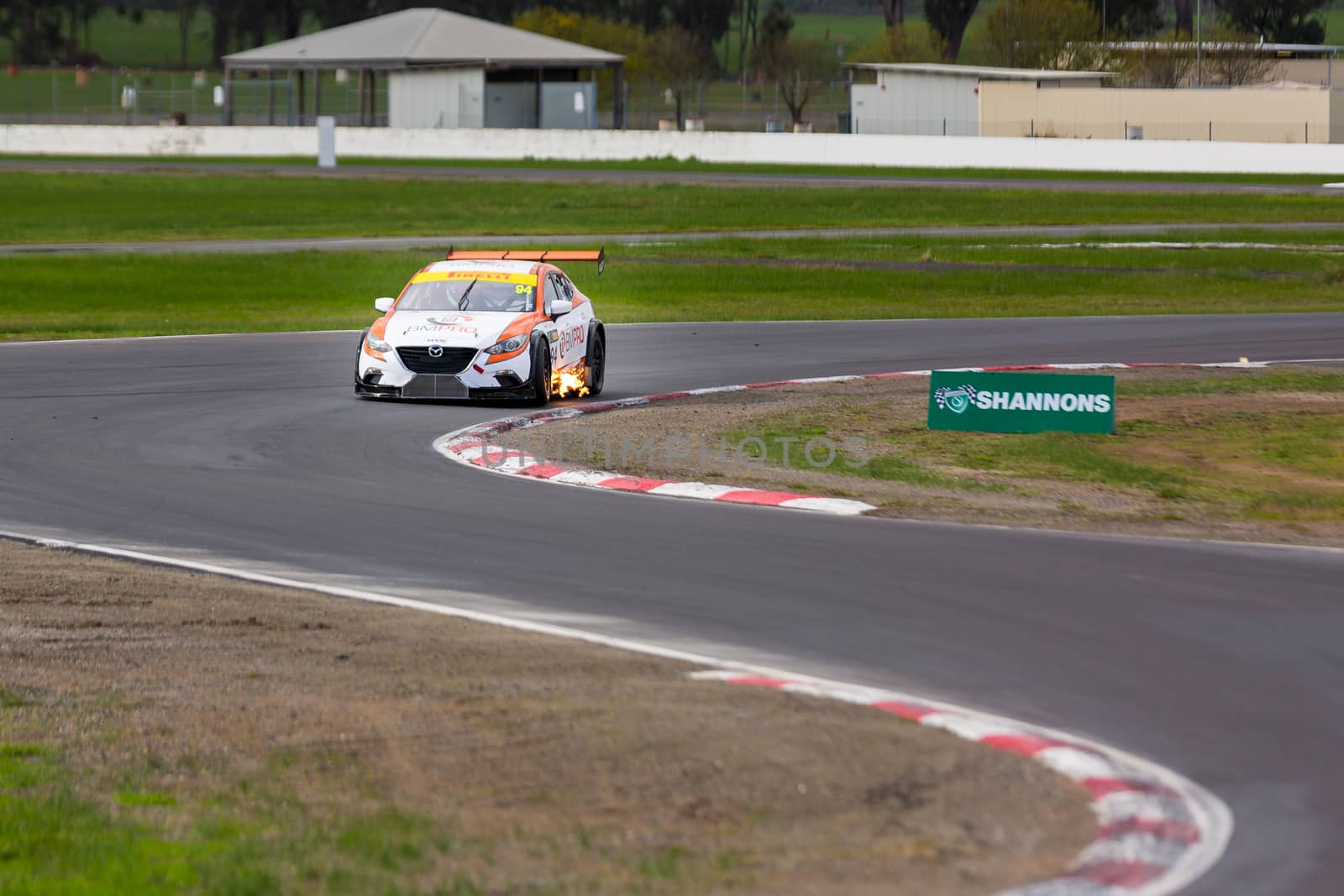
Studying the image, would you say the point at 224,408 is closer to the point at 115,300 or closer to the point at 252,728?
the point at 252,728

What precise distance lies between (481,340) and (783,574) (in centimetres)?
813

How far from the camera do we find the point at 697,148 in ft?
229

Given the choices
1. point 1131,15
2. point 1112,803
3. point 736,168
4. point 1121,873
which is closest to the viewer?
point 1121,873

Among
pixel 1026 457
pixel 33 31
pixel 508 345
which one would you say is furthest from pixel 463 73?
pixel 33 31

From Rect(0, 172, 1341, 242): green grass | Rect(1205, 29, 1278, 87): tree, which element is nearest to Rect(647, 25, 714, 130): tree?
Rect(1205, 29, 1278, 87): tree

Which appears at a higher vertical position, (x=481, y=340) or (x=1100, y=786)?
(x=481, y=340)

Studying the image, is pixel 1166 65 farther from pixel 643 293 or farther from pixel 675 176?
pixel 643 293

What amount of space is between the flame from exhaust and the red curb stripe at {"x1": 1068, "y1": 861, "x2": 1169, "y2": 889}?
13.1m

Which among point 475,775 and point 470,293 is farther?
point 470,293

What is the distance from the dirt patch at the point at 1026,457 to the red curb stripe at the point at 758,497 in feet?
0.71

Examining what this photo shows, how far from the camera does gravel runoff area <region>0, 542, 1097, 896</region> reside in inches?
221

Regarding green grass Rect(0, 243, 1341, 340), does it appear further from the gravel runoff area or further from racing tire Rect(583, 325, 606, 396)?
the gravel runoff area

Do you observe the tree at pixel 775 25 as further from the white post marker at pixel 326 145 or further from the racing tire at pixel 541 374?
the racing tire at pixel 541 374

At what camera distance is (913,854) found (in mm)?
5672
